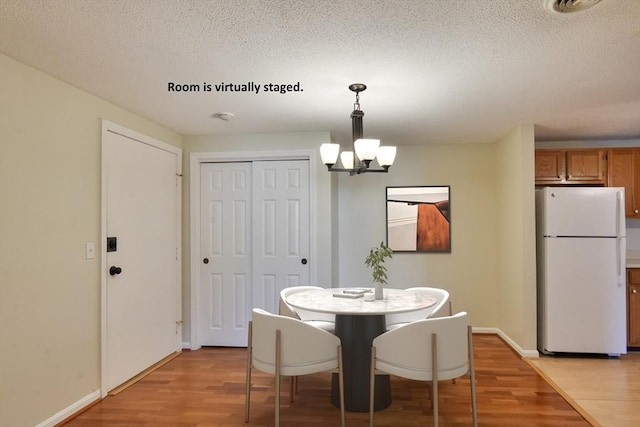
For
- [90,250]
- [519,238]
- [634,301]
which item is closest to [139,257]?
[90,250]

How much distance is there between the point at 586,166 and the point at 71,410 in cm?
499

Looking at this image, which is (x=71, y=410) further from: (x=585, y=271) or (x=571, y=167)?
(x=571, y=167)

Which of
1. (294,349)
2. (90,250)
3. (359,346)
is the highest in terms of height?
(90,250)

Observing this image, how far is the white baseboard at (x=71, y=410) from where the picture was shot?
8.20 feet

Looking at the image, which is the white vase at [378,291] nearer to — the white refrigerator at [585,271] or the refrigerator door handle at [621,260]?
the white refrigerator at [585,271]

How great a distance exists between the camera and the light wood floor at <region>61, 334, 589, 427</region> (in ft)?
8.54

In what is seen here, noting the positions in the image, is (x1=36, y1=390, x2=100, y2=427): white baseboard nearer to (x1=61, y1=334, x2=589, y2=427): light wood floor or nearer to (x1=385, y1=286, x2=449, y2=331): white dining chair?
(x1=61, y1=334, x2=589, y2=427): light wood floor

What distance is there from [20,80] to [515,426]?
362 cm

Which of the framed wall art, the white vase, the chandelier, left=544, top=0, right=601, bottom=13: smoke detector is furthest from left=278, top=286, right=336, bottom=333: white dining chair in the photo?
left=544, top=0, right=601, bottom=13: smoke detector

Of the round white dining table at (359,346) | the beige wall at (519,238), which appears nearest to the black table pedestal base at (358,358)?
the round white dining table at (359,346)

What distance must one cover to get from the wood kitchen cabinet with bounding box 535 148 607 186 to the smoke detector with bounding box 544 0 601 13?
8.80ft

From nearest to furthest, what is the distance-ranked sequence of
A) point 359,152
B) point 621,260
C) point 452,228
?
point 359,152 → point 621,260 → point 452,228

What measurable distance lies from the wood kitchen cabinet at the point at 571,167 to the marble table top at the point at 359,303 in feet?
7.16

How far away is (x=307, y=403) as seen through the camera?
113 inches
